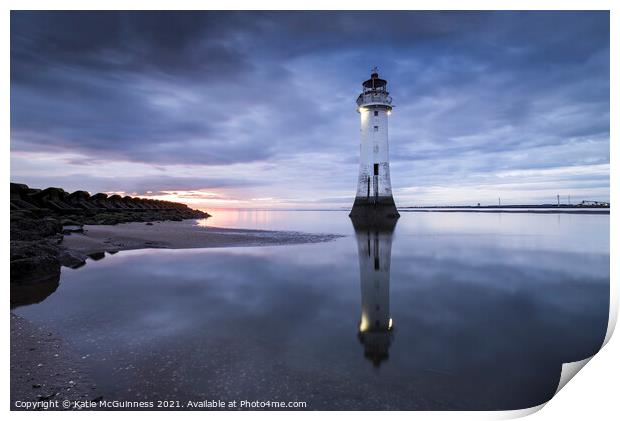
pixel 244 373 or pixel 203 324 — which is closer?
pixel 244 373

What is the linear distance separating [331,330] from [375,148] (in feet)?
62.4

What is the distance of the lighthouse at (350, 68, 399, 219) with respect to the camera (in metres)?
21.6

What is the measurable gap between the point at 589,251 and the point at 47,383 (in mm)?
14411

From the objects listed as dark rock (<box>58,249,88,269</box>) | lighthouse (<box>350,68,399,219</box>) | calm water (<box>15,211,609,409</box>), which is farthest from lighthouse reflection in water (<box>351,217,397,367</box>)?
lighthouse (<box>350,68,399,219</box>)

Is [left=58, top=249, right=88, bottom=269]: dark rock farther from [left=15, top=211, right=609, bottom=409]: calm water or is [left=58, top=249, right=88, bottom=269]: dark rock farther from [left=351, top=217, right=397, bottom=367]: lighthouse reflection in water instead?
[left=351, top=217, right=397, bottom=367]: lighthouse reflection in water

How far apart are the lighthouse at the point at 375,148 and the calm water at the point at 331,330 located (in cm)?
1405

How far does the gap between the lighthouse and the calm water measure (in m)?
14.1

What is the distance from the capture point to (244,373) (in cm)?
287

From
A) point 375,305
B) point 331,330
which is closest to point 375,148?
point 375,305

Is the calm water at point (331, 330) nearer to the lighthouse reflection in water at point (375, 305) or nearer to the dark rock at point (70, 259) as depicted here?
the lighthouse reflection in water at point (375, 305)

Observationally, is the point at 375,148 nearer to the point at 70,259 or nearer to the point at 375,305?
the point at 375,305
